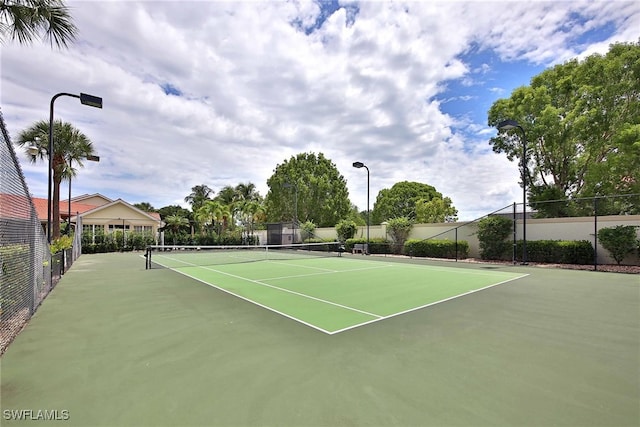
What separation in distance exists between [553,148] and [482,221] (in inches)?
263

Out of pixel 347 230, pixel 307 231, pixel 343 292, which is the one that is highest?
pixel 347 230

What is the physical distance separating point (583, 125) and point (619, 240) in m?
7.65

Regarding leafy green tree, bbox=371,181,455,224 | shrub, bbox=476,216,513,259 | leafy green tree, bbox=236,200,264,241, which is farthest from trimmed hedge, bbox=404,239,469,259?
leafy green tree, bbox=371,181,455,224

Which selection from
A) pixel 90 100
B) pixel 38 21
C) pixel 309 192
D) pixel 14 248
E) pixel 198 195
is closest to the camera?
pixel 14 248

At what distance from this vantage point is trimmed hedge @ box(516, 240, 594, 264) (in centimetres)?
1487

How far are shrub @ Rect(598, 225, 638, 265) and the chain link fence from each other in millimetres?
18994

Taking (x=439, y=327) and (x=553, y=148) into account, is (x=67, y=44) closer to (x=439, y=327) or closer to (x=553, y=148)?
(x=439, y=327)

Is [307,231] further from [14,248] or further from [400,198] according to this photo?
[14,248]

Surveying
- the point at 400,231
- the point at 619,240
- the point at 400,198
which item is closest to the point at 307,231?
the point at 400,231

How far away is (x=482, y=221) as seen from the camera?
729 inches

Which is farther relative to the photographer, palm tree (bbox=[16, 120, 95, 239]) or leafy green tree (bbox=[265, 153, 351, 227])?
leafy green tree (bbox=[265, 153, 351, 227])

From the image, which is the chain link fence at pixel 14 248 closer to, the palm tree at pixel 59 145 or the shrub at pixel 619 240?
the palm tree at pixel 59 145

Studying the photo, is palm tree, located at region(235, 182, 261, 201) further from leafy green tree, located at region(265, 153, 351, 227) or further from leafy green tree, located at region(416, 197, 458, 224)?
leafy green tree, located at region(416, 197, 458, 224)

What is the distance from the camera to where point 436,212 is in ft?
116
